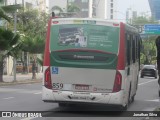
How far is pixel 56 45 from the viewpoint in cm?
1577

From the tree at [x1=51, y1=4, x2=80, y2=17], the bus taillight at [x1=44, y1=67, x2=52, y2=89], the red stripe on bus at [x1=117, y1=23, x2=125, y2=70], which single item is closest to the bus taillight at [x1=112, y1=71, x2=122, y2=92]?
the red stripe on bus at [x1=117, y1=23, x2=125, y2=70]

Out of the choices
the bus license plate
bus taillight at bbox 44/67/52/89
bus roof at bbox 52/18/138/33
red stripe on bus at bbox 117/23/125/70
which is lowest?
the bus license plate

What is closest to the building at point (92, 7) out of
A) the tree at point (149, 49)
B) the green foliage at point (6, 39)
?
the tree at point (149, 49)

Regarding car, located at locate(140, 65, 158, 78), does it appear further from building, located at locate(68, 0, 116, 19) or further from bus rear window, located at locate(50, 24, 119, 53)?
building, located at locate(68, 0, 116, 19)

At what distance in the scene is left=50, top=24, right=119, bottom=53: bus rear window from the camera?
15484 millimetres

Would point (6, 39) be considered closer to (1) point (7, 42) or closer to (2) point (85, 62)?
(1) point (7, 42)

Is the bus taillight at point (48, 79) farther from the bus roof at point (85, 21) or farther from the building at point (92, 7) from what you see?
the building at point (92, 7)

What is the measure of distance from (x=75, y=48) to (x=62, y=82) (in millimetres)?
1107

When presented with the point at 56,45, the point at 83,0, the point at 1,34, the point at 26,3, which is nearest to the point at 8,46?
the point at 1,34

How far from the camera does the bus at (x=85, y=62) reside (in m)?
15.3

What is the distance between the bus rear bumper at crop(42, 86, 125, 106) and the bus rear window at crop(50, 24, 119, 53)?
1.33m

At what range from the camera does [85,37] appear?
15.6m

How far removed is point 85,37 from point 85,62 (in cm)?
77

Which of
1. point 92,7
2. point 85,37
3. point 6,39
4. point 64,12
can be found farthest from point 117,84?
point 92,7
